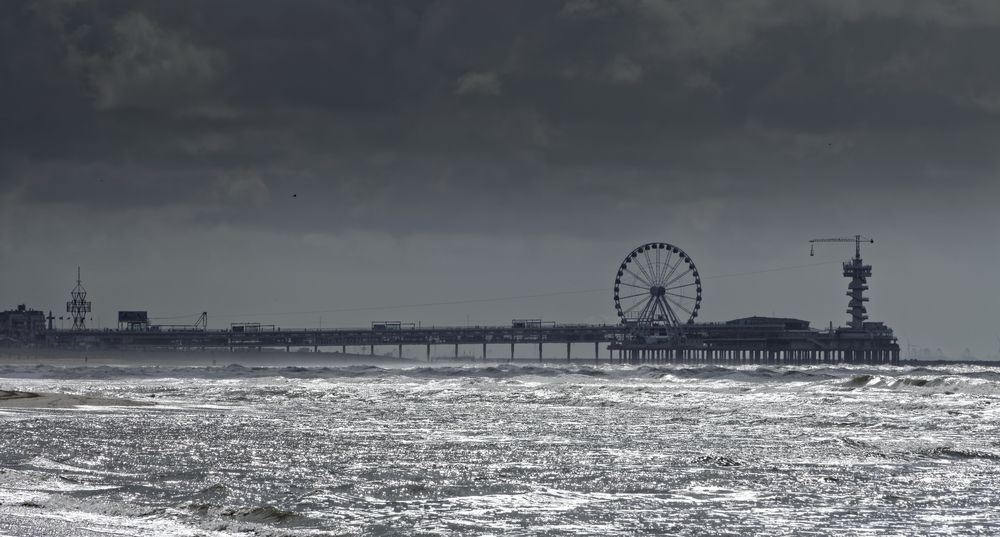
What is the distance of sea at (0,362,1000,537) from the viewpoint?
17.8m

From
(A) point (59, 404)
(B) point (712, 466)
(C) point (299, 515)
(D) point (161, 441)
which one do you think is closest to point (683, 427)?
(B) point (712, 466)

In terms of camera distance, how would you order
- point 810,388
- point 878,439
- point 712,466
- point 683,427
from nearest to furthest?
point 712,466
point 878,439
point 683,427
point 810,388

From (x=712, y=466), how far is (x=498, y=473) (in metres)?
4.62

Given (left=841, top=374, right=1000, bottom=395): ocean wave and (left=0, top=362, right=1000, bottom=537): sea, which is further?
(left=841, top=374, right=1000, bottom=395): ocean wave

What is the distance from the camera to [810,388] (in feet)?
204

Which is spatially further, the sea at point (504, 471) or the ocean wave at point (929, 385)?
the ocean wave at point (929, 385)

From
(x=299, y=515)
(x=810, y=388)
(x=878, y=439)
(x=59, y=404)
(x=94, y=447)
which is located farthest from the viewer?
(x=810, y=388)

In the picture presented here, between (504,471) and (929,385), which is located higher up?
(929,385)

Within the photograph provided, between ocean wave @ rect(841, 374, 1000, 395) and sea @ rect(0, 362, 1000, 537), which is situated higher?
ocean wave @ rect(841, 374, 1000, 395)

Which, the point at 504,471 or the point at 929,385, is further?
the point at 929,385

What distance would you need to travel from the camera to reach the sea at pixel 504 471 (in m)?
17.8

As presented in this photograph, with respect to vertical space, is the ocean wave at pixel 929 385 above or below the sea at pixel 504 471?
above

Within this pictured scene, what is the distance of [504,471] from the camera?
23984 mm

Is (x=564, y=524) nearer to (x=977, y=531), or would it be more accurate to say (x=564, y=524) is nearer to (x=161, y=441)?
(x=977, y=531)
